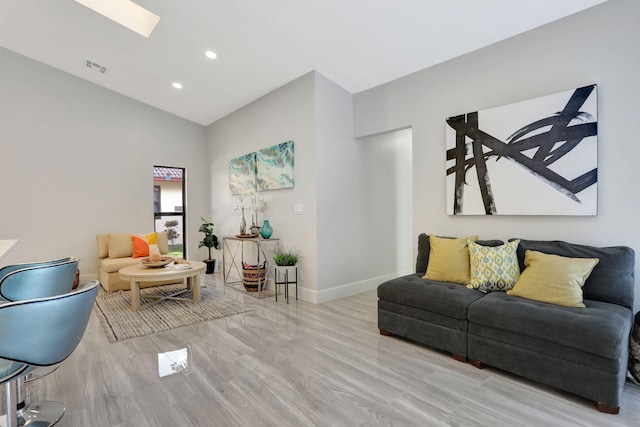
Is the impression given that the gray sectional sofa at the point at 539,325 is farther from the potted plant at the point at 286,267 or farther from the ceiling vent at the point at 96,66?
the ceiling vent at the point at 96,66

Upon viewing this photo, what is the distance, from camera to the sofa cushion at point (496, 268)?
2.72m

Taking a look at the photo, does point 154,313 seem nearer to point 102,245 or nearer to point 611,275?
point 102,245

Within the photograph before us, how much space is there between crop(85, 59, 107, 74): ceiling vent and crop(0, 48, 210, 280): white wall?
0.70 meters

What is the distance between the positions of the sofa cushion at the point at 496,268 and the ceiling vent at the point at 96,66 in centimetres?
572

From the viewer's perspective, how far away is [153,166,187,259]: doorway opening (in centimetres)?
631

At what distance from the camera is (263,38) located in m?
3.56

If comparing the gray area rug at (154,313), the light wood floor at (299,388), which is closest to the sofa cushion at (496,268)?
the light wood floor at (299,388)

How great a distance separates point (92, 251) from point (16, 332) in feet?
16.3

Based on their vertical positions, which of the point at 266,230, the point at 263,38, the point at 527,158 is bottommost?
the point at 266,230

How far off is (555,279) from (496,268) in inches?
17.7

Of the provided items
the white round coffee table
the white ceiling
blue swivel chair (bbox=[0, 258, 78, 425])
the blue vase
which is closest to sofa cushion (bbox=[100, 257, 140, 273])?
the white round coffee table

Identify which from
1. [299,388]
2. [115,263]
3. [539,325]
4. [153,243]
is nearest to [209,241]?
[153,243]

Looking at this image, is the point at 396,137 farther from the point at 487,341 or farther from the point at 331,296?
the point at 487,341

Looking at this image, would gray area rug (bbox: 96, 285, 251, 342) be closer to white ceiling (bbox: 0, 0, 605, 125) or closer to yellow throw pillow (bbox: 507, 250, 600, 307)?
yellow throw pillow (bbox: 507, 250, 600, 307)
